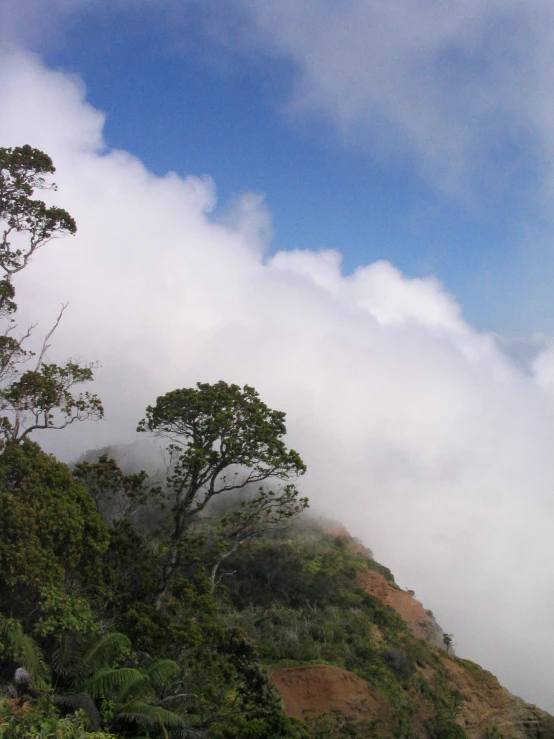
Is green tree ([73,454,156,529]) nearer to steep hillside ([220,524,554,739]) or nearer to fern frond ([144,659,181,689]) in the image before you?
fern frond ([144,659,181,689])

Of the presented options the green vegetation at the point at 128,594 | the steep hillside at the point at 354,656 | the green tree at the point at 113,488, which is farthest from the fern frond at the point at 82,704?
the steep hillside at the point at 354,656

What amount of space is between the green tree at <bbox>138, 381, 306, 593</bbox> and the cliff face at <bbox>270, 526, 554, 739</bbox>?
8.41 meters

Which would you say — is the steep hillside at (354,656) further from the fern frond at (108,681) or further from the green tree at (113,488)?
the fern frond at (108,681)

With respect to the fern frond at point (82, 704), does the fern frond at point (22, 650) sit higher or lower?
higher

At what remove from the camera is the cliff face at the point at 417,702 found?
19844 millimetres

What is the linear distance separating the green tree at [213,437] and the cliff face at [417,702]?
8407 mm

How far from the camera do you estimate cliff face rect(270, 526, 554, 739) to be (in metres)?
19.8

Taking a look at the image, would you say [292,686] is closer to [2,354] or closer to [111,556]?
[111,556]

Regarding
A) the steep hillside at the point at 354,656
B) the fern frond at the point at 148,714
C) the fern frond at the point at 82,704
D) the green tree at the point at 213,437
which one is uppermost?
the green tree at the point at 213,437

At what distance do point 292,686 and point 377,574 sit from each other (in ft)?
58.1

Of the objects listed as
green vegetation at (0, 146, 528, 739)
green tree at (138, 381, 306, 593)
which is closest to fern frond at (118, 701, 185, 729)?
green vegetation at (0, 146, 528, 739)

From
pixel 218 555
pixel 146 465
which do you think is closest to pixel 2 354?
pixel 218 555

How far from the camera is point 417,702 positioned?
2305cm

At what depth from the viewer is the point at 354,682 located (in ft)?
70.7
